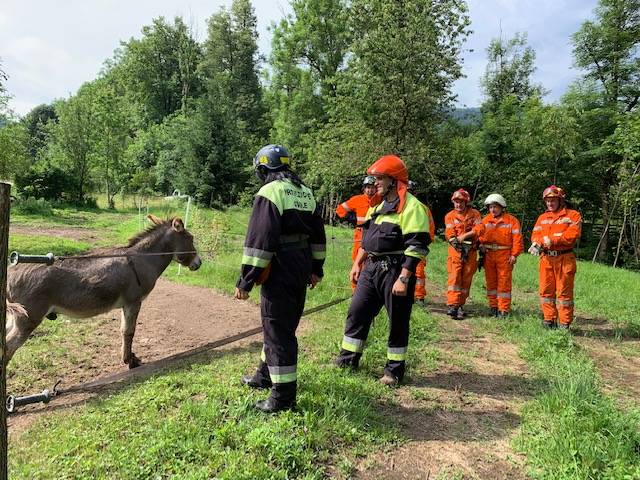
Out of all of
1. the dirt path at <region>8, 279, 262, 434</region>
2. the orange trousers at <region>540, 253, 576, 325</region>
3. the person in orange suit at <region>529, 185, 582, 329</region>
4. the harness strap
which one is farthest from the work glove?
the harness strap

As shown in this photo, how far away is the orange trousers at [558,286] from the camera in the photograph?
22.4ft

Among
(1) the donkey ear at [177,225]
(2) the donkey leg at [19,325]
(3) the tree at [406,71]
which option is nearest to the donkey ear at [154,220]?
(1) the donkey ear at [177,225]

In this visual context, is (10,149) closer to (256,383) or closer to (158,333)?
(158,333)

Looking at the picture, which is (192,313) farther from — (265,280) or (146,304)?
(265,280)

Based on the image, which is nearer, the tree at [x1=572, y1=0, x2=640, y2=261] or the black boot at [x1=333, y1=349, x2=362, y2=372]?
the black boot at [x1=333, y1=349, x2=362, y2=372]

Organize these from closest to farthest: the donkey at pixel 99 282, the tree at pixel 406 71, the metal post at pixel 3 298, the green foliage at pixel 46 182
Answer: the metal post at pixel 3 298 → the donkey at pixel 99 282 → the tree at pixel 406 71 → the green foliage at pixel 46 182

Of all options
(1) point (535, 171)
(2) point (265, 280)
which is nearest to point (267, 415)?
(2) point (265, 280)

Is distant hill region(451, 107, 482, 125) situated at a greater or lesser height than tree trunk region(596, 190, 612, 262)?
greater

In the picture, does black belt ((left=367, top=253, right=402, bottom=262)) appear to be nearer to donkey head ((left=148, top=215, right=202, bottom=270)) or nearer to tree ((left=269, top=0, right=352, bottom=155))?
donkey head ((left=148, top=215, right=202, bottom=270))

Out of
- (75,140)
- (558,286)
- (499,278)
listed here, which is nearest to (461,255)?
(499,278)

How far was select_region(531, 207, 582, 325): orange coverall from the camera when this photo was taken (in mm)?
6812

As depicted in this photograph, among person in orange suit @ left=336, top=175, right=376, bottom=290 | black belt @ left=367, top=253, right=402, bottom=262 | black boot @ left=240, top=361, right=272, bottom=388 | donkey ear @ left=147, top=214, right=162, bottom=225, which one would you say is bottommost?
black boot @ left=240, top=361, right=272, bottom=388

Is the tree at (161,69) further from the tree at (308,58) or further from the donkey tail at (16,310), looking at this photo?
the donkey tail at (16,310)

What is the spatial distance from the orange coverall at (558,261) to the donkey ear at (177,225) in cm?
544
